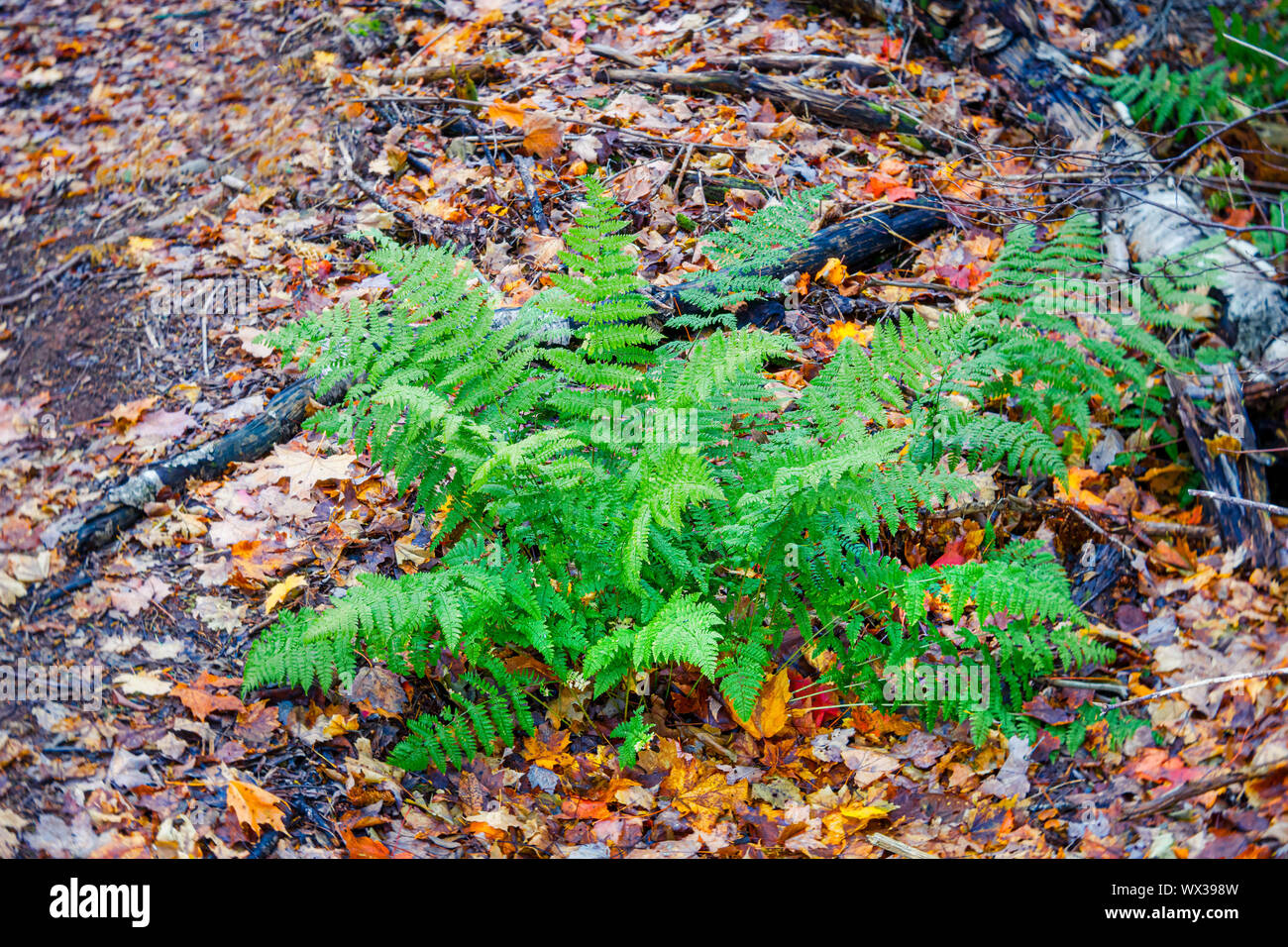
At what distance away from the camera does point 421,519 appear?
12.1 ft

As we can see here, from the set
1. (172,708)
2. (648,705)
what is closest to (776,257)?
(648,705)

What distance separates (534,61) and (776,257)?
3.74 metres

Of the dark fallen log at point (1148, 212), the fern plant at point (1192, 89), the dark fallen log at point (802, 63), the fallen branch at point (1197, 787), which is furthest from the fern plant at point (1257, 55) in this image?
the fallen branch at point (1197, 787)

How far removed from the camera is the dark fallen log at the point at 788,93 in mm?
5266

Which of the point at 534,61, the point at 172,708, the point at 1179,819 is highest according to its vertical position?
the point at 534,61

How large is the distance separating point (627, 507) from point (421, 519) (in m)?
1.40

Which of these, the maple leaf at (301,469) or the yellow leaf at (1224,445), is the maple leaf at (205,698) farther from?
the yellow leaf at (1224,445)

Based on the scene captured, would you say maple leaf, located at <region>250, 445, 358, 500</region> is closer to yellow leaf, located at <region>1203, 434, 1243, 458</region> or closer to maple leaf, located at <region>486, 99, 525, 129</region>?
maple leaf, located at <region>486, 99, 525, 129</region>

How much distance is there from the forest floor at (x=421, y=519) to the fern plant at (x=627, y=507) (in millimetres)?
262

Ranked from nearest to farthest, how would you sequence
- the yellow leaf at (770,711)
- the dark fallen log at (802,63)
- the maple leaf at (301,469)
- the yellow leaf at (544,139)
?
the yellow leaf at (770,711), the maple leaf at (301,469), the yellow leaf at (544,139), the dark fallen log at (802,63)

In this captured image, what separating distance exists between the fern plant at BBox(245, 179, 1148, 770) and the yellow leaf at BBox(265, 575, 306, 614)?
0.51m

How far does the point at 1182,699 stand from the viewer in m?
2.85
